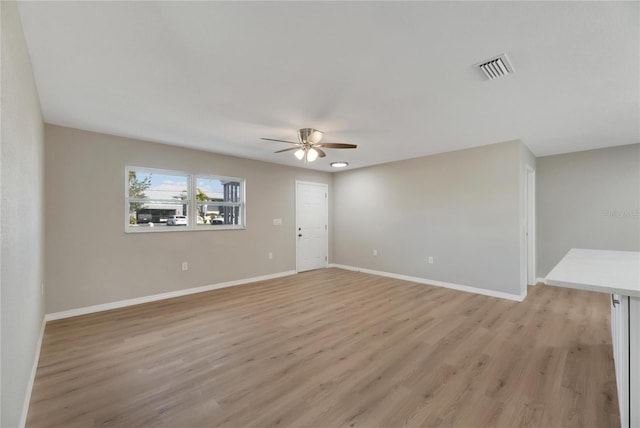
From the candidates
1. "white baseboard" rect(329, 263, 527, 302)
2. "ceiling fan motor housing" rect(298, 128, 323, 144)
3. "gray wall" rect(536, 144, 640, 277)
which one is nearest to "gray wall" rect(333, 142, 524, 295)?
"white baseboard" rect(329, 263, 527, 302)

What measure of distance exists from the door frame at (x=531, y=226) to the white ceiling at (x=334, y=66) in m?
1.38

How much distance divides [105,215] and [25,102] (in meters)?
2.31

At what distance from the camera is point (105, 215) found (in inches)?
149

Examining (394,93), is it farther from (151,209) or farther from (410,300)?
(151,209)

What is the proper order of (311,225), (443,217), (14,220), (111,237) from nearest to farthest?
1. (14,220)
2. (111,237)
3. (443,217)
4. (311,225)

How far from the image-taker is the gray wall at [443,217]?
13.8ft

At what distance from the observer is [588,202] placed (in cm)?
477

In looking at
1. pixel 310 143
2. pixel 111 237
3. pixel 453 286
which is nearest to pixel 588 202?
pixel 453 286

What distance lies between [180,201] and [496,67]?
179 inches

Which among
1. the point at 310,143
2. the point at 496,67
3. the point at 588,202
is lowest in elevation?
the point at 588,202

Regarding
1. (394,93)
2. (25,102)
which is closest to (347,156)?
(394,93)

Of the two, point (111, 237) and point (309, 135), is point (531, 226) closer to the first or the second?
point (309, 135)

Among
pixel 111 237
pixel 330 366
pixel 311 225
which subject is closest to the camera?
pixel 330 366

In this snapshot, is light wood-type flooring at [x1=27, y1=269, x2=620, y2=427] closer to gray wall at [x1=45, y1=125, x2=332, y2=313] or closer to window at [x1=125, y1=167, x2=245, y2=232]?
gray wall at [x1=45, y1=125, x2=332, y2=313]
